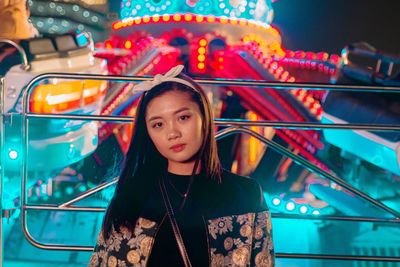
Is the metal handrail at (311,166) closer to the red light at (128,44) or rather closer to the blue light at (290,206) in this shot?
the blue light at (290,206)

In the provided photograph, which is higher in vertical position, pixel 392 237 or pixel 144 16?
pixel 144 16

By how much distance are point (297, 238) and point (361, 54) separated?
1214 mm

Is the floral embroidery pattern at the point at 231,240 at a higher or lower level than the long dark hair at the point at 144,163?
lower

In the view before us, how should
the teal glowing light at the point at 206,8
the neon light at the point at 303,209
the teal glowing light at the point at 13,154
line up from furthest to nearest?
the teal glowing light at the point at 206,8 < the neon light at the point at 303,209 < the teal glowing light at the point at 13,154

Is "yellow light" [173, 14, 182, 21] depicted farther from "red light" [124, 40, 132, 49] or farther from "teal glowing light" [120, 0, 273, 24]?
"red light" [124, 40, 132, 49]

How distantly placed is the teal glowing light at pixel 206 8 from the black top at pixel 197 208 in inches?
112

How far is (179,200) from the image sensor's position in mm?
1280

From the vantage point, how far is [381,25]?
11.0 ft

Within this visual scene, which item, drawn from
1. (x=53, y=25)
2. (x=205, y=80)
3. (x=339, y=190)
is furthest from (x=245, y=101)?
(x=205, y=80)

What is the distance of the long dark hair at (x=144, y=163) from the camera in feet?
4.24

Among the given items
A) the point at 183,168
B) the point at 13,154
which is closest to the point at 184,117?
the point at 183,168

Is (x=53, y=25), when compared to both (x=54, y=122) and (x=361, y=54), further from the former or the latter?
(x=361, y=54)

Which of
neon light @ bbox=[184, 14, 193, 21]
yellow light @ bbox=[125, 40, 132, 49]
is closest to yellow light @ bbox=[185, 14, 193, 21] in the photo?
neon light @ bbox=[184, 14, 193, 21]

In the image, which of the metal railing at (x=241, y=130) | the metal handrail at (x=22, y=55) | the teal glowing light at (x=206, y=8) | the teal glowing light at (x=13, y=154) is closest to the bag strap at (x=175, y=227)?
the metal railing at (x=241, y=130)
